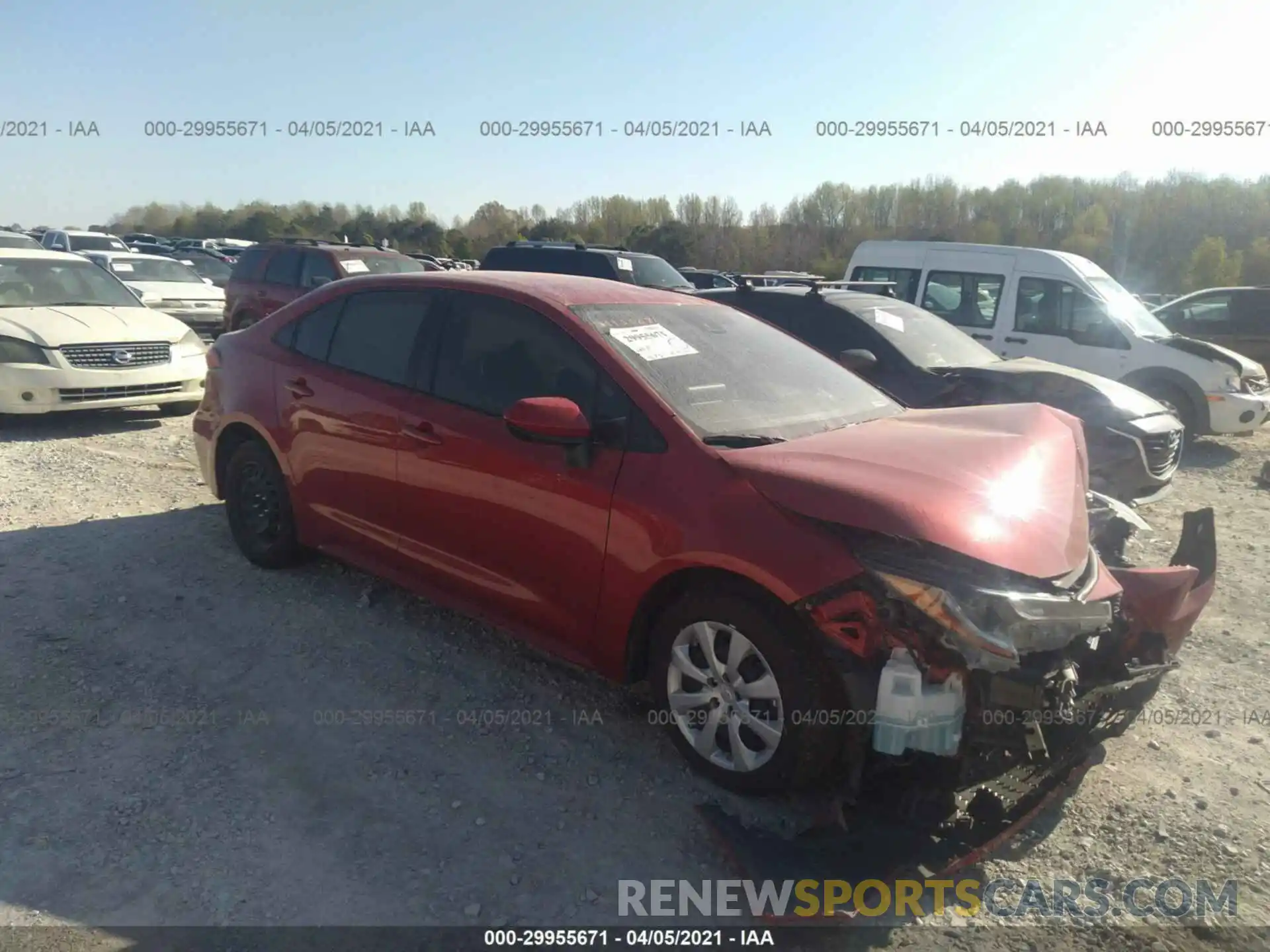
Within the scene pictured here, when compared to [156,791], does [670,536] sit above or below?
above

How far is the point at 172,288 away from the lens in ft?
47.1

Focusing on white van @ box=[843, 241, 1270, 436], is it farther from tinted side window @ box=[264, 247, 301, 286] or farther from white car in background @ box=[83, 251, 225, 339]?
white car in background @ box=[83, 251, 225, 339]

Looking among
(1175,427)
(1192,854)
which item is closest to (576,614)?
(1192,854)

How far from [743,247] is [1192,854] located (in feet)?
157

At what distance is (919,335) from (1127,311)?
13.8ft

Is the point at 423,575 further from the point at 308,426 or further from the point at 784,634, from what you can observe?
the point at 784,634

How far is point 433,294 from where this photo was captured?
13.8 ft

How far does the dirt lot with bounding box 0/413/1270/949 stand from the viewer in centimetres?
262

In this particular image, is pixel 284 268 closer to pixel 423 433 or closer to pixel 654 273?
pixel 654 273

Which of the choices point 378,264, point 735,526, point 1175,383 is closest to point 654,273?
point 378,264

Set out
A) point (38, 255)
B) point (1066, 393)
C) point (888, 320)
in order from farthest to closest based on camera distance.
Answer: point (38, 255) < point (888, 320) < point (1066, 393)

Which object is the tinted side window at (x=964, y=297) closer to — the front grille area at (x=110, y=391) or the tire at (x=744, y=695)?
Answer: the tire at (x=744, y=695)

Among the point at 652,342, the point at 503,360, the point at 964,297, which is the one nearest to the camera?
the point at 652,342

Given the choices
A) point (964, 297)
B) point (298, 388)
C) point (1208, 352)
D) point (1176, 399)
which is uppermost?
point (964, 297)
